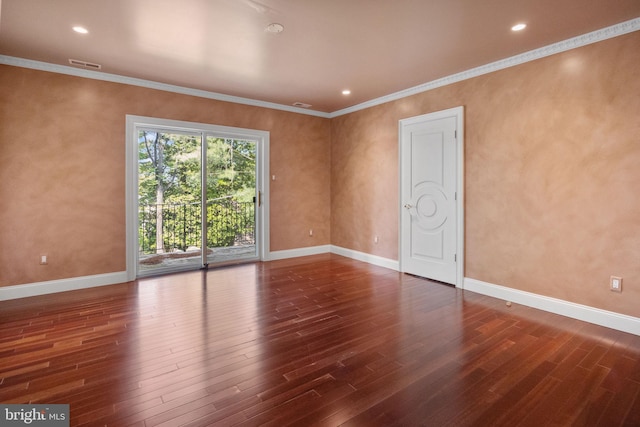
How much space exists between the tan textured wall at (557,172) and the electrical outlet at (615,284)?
42mm

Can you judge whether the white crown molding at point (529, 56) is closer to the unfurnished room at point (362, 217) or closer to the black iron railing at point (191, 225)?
the unfurnished room at point (362, 217)

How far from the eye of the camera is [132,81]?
4.48m

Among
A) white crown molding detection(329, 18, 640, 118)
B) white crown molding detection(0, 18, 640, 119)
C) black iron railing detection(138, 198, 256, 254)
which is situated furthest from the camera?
black iron railing detection(138, 198, 256, 254)

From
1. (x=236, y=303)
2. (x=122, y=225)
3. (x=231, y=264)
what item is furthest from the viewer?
(x=231, y=264)

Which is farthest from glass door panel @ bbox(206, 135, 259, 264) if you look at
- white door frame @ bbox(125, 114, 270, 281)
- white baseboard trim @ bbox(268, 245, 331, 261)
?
white baseboard trim @ bbox(268, 245, 331, 261)

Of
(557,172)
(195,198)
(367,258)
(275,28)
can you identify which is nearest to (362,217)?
(367,258)

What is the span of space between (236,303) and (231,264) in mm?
1893

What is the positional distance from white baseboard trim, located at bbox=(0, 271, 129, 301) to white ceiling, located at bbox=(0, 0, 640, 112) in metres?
2.70

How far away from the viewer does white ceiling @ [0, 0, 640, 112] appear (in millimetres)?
2697

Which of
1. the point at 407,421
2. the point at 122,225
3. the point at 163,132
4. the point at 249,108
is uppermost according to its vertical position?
the point at 249,108

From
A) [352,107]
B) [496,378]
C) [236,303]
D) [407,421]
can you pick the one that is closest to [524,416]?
[496,378]

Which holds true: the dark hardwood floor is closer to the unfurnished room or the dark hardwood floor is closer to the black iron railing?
the unfurnished room

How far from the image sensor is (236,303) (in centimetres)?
370

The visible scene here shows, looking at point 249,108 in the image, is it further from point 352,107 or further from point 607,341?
point 607,341
